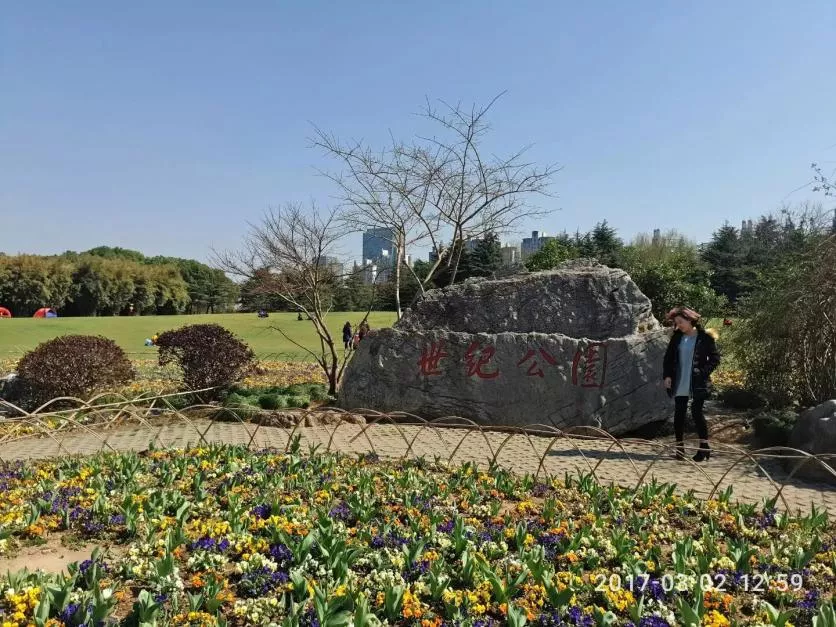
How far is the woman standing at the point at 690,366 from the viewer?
6535mm

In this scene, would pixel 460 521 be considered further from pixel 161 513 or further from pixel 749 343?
pixel 749 343

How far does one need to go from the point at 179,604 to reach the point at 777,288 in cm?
951

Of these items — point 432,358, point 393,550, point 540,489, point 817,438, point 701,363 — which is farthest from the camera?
point 432,358

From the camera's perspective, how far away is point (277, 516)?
4273mm

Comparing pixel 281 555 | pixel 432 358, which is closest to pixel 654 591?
pixel 281 555

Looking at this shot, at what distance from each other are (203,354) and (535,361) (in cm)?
581

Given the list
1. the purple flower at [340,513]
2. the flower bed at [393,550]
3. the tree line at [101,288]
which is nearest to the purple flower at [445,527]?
the flower bed at [393,550]

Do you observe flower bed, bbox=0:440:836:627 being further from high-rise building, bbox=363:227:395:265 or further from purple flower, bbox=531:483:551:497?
high-rise building, bbox=363:227:395:265

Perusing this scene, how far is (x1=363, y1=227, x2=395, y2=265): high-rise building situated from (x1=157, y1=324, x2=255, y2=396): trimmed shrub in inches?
160

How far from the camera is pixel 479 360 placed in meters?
8.74

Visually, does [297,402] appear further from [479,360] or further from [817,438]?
[817,438]

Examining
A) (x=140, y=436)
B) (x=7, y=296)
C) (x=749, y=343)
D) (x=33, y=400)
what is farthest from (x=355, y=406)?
(x=7, y=296)

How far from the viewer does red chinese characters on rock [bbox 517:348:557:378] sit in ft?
27.8
